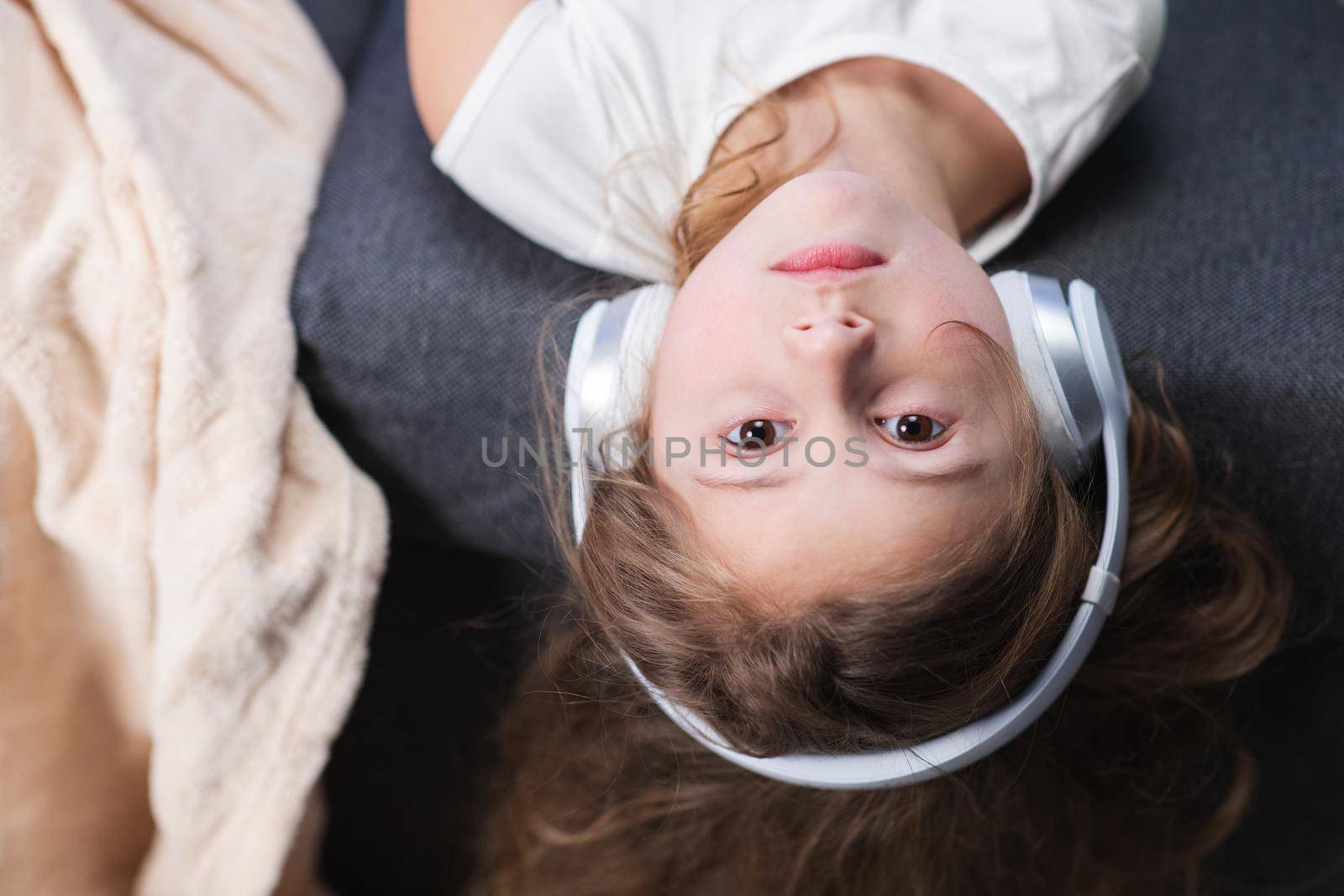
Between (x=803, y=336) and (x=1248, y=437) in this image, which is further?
(x=1248, y=437)

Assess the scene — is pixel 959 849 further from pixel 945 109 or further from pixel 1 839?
pixel 1 839

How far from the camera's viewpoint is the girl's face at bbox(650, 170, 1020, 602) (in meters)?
0.65

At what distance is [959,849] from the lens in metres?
0.95

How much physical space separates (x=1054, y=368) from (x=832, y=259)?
18 cm

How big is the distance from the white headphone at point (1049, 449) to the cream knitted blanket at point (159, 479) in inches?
11.9

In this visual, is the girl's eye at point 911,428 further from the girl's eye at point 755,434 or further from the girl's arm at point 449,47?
the girl's arm at point 449,47

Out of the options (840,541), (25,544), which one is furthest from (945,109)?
(25,544)

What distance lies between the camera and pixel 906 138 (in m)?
0.88

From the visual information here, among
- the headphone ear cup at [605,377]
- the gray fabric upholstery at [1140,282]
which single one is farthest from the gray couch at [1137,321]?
the headphone ear cup at [605,377]

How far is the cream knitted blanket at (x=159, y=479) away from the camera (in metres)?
0.81

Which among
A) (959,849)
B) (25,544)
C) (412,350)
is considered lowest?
(959,849)

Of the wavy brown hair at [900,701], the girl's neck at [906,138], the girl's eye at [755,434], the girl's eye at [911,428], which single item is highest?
the girl's neck at [906,138]

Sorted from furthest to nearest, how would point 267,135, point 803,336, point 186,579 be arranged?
point 267,135 < point 186,579 < point 803,336

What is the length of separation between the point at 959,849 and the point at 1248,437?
474 mm
